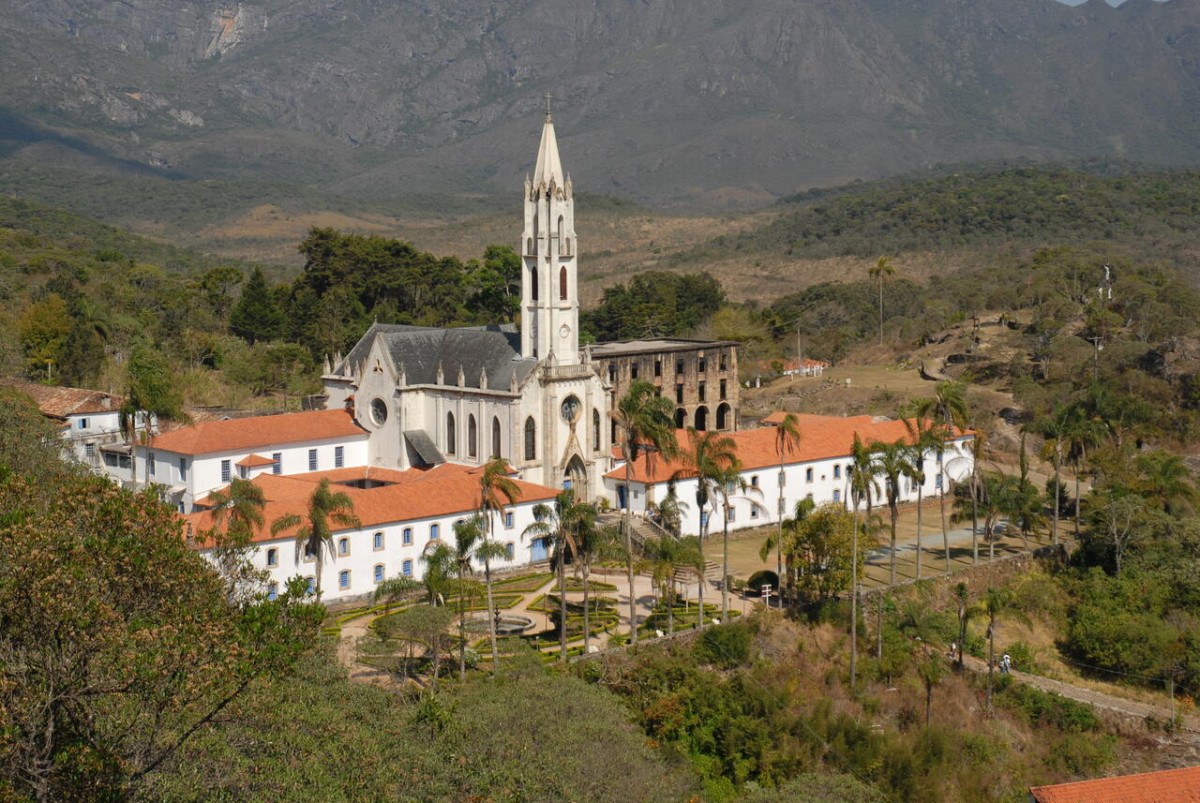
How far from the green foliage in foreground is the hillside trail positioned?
16.9 m

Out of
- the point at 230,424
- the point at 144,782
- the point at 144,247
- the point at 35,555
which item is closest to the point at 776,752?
the point at 144,782

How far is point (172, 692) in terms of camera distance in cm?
2314

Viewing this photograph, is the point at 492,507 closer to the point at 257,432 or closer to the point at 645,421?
the point at 645,421

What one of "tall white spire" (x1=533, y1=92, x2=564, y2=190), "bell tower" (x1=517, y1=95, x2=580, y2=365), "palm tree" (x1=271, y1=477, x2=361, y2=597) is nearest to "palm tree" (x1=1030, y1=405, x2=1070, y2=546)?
"bell tower" (x1=517, y1=95, x2=580, y2=365)

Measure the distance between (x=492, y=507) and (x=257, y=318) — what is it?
55.2 meters

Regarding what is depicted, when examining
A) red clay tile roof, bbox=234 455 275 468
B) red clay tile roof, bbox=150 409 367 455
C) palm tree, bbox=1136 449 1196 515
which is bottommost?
palm tree, bbox=1136 449 1196 515

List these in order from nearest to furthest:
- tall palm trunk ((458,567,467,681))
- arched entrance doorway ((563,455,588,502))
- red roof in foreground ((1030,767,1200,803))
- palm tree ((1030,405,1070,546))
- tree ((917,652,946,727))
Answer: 1. red roof in foreground ((1030,767,1200,803))
2. tall palm trunk ((458,567,467,681))
3. tree ((917,652,946,727))
4. palm tree ((1030,405,1070,546))
5. arched entrance doorway ((563,455,588,502))

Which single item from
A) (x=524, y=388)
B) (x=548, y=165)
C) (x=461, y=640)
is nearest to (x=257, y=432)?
(x=524, y=388)

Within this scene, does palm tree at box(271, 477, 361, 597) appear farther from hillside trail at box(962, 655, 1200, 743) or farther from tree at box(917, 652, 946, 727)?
hillside trail at box(962, 655, 1200, 743)

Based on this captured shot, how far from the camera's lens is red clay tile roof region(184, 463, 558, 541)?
5028cm

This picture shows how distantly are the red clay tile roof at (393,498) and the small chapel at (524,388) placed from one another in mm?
2908

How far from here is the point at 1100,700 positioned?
49.3 m

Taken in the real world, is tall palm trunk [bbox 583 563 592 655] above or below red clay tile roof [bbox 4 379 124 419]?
below

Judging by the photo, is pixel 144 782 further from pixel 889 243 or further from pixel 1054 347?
pixel 889 243
